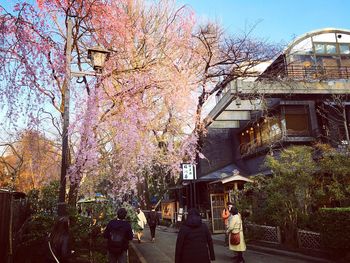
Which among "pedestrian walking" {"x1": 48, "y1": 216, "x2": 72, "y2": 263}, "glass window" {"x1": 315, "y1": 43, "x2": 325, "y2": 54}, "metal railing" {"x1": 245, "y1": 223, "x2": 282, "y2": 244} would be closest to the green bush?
"metal railing" {"x1": 245, "y1": 223, "x2": 282, "y2": 244}

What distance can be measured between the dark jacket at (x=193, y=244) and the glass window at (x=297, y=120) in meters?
16.9

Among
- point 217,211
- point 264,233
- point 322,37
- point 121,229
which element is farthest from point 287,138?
point 121,229

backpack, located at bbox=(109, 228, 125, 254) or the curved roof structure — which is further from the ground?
the curved roof structure

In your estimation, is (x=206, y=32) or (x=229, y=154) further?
(x=229, y=154)

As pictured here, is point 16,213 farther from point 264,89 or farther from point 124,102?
point 264,89

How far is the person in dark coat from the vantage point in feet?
17.1

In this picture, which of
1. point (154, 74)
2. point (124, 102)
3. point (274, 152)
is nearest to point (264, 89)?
point (274, 152)

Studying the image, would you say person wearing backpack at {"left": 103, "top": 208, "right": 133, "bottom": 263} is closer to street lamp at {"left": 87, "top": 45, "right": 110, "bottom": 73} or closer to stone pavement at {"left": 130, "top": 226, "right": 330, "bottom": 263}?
stone pavement at {"left": 130, "top": 226, "right": 330, "bottom": 263}

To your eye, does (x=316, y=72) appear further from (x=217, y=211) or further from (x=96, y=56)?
(x=96, y=56)

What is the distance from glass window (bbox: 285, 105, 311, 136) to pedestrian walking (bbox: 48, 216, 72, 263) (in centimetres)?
1779

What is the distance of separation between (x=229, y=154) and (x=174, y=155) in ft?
20.6

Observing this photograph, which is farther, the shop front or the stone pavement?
the shop front

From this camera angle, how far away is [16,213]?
8.02 metres

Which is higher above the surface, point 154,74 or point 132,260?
point 154,74
